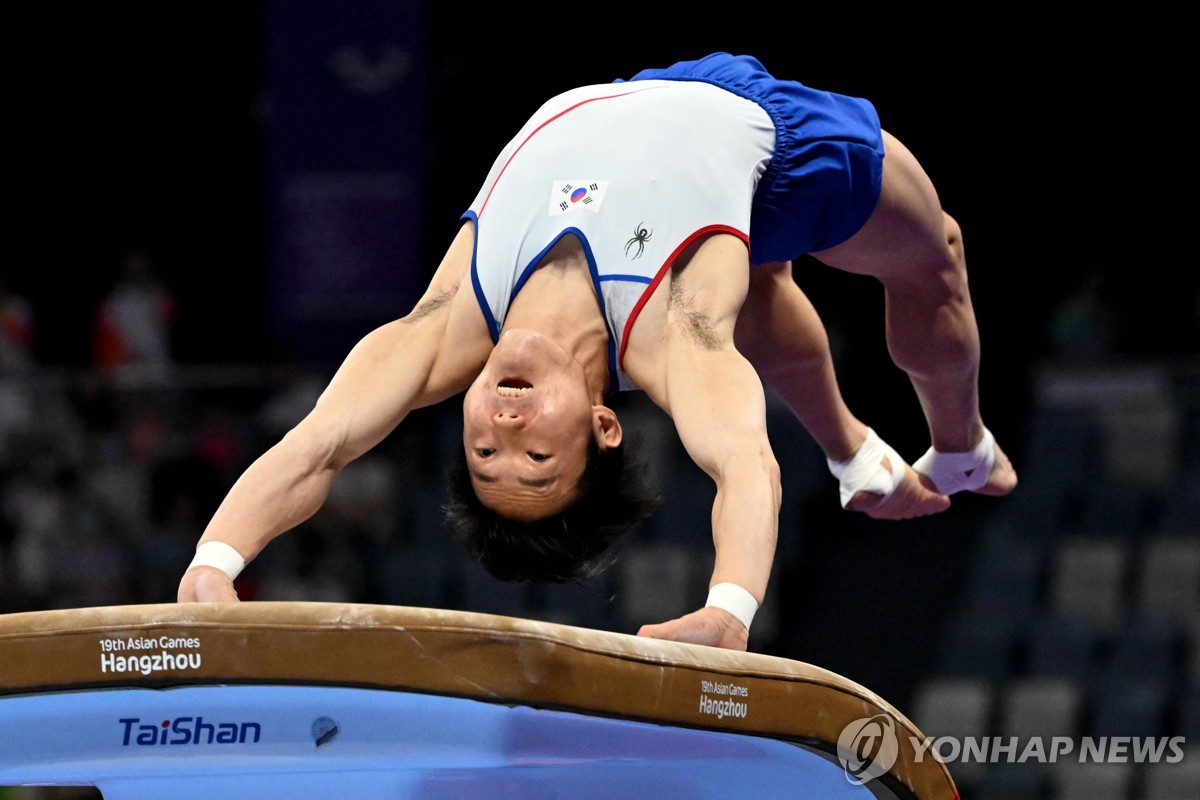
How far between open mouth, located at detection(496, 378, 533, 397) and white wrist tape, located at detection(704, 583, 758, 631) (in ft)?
1.81

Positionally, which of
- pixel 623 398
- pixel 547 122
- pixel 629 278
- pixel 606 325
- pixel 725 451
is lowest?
pixel 623 398

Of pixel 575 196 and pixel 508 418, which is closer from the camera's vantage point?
pixel 508 418

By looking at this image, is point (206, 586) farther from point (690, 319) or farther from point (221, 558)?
point (690, 319)

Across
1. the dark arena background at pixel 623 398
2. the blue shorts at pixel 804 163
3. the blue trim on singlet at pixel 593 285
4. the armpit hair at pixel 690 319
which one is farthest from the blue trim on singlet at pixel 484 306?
the dark arena background at pixel 623 398

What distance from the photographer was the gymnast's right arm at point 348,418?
3045 mm

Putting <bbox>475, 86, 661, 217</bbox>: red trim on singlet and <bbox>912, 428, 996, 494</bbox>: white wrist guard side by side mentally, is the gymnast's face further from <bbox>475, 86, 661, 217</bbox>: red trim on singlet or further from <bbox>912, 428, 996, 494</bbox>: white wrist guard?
<bbox>912, 428, 996, 494</bbox>: white wrist guard

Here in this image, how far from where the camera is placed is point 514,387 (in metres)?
3.10

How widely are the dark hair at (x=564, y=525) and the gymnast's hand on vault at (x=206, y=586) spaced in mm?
574

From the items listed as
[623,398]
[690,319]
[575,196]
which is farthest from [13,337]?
[690,319]

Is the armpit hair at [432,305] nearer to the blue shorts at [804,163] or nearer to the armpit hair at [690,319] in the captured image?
the armpit hair at [690,319]

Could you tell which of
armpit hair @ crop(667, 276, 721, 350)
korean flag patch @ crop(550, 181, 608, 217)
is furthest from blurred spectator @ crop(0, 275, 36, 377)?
armpit hair @ crop(667, 276, 721, 350)

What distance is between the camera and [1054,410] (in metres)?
7.88

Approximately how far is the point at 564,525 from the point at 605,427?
22 centimetres
